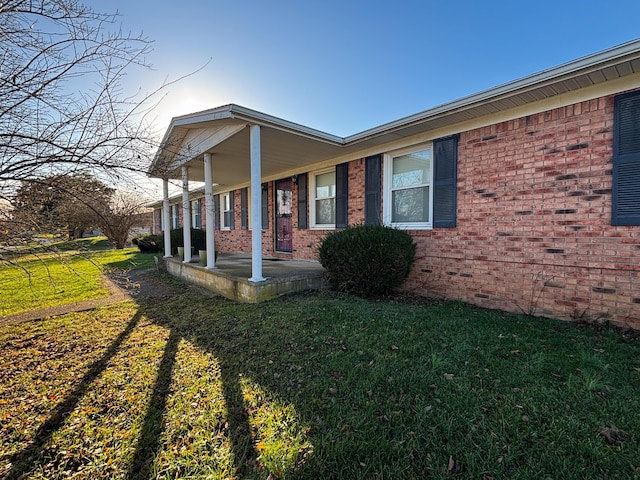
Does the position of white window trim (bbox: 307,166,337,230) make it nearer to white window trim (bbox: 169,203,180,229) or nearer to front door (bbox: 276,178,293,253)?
front door (bbox: 276,178,293,253)

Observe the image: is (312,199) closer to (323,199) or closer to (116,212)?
(323,199)

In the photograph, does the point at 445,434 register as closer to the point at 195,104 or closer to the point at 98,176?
the point at 98,176

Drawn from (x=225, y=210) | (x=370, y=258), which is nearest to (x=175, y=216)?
(x=225, y=210)

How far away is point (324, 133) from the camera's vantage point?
6074 mm

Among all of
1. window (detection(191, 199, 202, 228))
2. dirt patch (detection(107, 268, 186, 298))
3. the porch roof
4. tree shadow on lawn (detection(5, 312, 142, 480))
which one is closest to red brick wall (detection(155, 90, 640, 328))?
the porch roof

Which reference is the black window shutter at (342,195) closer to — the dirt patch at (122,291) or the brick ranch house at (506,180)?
the brick ranch house at (506,180)

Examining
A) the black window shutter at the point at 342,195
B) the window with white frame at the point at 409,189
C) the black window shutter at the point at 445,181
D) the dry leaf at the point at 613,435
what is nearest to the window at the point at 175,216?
the black window shutter at the point at 342,195

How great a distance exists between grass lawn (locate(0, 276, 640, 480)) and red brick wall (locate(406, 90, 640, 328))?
0.61 meters

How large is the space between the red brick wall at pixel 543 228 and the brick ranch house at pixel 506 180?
0.01m

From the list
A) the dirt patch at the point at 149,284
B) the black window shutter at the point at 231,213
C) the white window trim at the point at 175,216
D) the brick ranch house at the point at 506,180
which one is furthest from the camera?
the white window trim at the point at 175,216

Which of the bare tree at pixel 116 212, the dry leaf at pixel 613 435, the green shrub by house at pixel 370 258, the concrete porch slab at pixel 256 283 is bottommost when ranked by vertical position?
the dry leaf at pixel 613 435

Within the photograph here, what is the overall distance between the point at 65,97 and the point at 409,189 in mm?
5284

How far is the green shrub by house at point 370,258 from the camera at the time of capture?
16.6ft

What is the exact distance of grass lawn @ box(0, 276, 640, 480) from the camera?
1777mm
